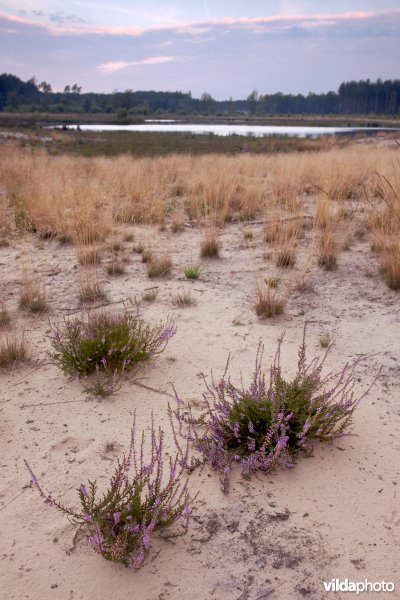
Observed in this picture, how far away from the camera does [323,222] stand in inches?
249

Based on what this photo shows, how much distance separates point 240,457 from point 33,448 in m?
1.12

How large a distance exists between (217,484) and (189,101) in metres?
156

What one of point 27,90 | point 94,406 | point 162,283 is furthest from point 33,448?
point 27,90

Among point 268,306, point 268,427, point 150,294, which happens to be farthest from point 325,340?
point 150,294

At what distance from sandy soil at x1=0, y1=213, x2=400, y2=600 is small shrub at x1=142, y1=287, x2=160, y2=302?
26 cm

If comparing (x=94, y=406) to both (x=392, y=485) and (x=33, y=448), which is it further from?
(x=392, y=485)

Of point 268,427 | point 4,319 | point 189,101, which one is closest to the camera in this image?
point 268,427

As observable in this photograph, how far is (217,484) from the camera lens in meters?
2.24

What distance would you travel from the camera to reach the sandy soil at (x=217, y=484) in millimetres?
1784

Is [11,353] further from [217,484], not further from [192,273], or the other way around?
[192,273]

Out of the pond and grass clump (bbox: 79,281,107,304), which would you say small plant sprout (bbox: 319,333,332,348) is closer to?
grass clump (bbox: 79,281,107,304)

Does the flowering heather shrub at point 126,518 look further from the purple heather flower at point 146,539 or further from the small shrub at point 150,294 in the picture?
the small shrub at point 150,294

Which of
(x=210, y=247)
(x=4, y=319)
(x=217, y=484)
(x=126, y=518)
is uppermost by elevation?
(x=210, y=247)

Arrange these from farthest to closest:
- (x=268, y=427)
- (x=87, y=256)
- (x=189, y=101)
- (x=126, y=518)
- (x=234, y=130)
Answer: (x=189, y=101)
(x=234, y=130)
(x=87, y=256)
(x=268, y=427)
(x=126, y=518)
